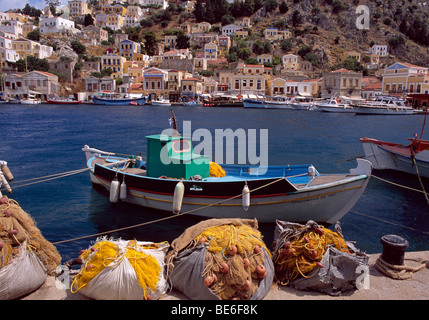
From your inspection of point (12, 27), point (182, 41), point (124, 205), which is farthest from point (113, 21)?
point (124, 205)

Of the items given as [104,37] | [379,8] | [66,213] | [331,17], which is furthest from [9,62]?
[379,8]

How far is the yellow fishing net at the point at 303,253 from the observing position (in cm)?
494

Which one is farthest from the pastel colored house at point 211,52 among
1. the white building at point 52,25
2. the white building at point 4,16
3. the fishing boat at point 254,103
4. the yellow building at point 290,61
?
the white building at point 4,16

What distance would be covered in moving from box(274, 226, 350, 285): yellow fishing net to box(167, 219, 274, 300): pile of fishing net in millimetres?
315

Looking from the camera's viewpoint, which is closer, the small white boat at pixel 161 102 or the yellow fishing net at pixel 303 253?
the yellow fishing net at pixel 303 253

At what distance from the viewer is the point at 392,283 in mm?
5016

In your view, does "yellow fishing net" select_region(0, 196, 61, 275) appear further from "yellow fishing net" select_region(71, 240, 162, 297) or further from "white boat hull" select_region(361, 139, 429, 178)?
"white boat hull" select_region(361, 139, 429, 178)

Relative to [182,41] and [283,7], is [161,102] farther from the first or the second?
[283,7]

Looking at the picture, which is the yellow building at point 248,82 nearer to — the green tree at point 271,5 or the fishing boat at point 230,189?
the green tree at point 271,5

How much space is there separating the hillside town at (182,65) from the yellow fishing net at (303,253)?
72631 millimetres

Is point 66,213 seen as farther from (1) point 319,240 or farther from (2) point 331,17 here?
(2) point 331,17

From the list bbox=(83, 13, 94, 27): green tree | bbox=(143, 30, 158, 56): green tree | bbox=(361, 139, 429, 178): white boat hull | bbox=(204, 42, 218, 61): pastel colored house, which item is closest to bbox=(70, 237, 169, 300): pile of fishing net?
bbox=(361, 139, 429, 178): white boat hull

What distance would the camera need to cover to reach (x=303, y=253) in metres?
5.06

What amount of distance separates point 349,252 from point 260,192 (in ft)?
14.8
